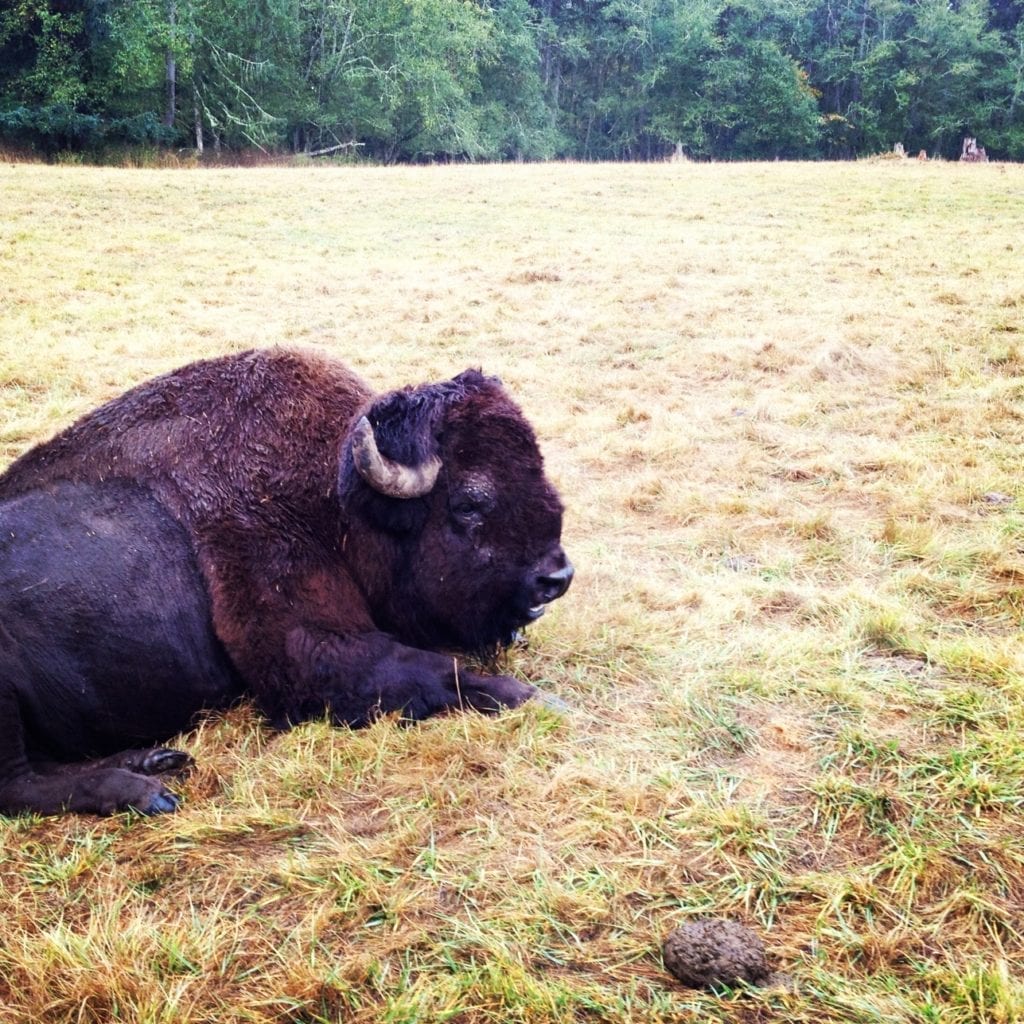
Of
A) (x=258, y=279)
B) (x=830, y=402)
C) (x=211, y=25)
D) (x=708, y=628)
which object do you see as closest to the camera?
(x=708, y=628)

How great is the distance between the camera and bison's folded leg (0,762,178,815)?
3090 mm

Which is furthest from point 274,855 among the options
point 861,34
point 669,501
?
point 861,34

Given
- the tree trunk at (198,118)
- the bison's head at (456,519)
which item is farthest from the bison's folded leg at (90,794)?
the tree trunk at (198,118)

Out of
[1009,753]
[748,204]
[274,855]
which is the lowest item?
[274,855]

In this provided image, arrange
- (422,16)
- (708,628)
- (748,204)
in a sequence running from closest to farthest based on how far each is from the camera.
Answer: (708,628), (748,204), (422,16)

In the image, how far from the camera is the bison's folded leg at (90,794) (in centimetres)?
309

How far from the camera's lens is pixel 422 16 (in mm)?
45688

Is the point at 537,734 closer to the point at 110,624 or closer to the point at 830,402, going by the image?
the point at 110,624

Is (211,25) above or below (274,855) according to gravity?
above

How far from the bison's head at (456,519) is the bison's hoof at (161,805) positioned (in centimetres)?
107

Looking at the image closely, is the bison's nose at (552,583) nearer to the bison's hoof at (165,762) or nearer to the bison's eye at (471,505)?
the bison's eye at (471,505)

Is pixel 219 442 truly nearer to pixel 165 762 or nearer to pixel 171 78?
pixel 165 762

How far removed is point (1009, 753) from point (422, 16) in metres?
50.2

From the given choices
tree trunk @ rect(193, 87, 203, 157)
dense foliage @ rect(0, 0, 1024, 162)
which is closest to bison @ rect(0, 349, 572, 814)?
dense foliage @ rect(0, 0, 1024, 162)
